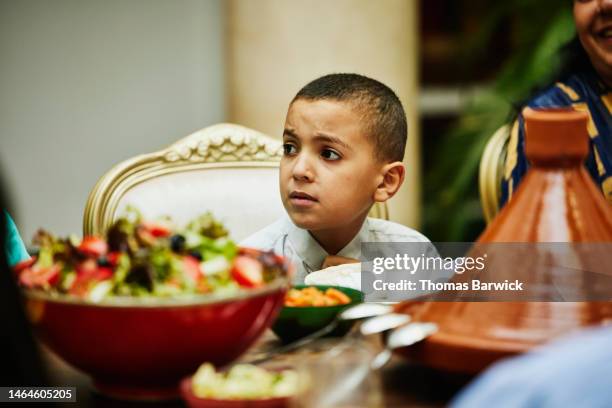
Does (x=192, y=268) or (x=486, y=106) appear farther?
(x=486, y=106)

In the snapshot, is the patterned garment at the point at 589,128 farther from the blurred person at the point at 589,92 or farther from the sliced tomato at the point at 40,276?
the sliced tomato at the point at 40,276

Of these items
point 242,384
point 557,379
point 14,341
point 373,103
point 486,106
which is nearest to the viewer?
point 557,379

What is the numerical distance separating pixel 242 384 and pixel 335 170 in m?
0.97

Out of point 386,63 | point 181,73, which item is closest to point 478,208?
point 386,63

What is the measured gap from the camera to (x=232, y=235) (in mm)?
1954

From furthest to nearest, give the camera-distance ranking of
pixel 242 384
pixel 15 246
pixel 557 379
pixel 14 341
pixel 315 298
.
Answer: pixel 15 246
pixel 315 298
pixel 242 384
pixel 14 341
pixel 557 379

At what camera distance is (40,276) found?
999 millimetres

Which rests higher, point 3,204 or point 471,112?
point 3,204

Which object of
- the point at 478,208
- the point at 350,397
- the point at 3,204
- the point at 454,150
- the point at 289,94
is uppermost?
the point at 3,204

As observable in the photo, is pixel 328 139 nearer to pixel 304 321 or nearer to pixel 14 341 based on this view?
pixel 304 321

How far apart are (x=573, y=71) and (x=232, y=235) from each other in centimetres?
93

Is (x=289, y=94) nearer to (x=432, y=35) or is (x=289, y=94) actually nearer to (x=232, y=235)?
(x=432, y=35)

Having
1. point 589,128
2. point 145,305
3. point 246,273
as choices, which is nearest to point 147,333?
point 145,305

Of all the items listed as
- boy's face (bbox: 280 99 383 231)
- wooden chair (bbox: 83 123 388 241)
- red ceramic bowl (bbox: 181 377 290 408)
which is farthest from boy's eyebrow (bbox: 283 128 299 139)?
red ceramic bowl (bbox: 181 377 290 408)
